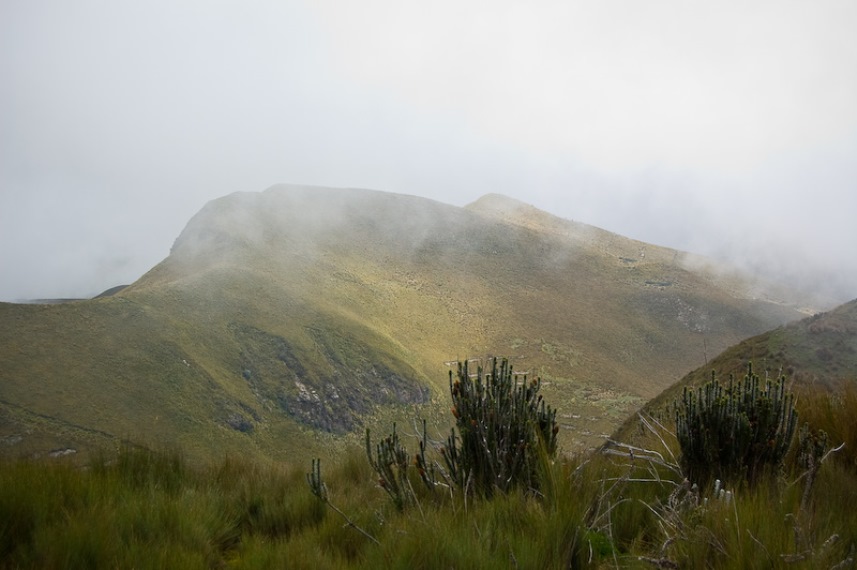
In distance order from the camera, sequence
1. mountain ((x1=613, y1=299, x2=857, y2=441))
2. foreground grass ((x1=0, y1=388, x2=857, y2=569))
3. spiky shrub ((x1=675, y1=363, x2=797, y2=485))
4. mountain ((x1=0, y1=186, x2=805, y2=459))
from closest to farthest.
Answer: foreground grass ((x1=0, y1=388, x2=857, y2=569))
spiky shrub ((x1=675, y1=363, x2=797, y2=485))
mountain ((x1=613, y1=299, x2=857, y2=441))
mountain ((x1=0, y1=186, x2=805, y2=459))

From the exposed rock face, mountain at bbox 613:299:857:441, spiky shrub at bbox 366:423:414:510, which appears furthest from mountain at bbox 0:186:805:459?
spiky shrub at bbox 366:423:414:510

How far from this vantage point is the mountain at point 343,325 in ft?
131

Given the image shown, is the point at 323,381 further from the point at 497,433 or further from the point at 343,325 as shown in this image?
the point at 497,433

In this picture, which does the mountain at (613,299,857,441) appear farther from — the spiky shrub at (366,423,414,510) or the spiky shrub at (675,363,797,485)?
the spiky shrub at (366,423,414,510)

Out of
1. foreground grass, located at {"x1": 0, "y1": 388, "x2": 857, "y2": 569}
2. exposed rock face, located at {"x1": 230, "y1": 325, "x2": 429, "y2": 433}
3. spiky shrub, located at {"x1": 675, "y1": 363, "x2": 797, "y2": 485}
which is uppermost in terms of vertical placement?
spiky shrub, located at {"x1": 675, "y1": 363, "x2": 797, "y2": 485}

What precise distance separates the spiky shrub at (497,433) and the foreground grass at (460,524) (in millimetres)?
282

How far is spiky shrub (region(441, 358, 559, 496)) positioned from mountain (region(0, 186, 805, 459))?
27.1 ft

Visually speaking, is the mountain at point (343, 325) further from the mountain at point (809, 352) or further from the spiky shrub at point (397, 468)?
the spiky shrub at point (397, 468)

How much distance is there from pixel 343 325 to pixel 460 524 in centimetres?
6277

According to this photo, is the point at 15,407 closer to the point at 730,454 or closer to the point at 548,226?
the point at 730,454

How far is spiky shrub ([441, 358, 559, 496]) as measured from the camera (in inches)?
137

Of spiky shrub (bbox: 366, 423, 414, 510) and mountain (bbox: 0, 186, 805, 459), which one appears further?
mountain (bbox: 0, 186, 805, 459)

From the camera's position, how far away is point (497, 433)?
3635 millimetres

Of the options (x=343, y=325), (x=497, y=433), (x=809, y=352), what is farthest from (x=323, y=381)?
(x=497, y=433)
